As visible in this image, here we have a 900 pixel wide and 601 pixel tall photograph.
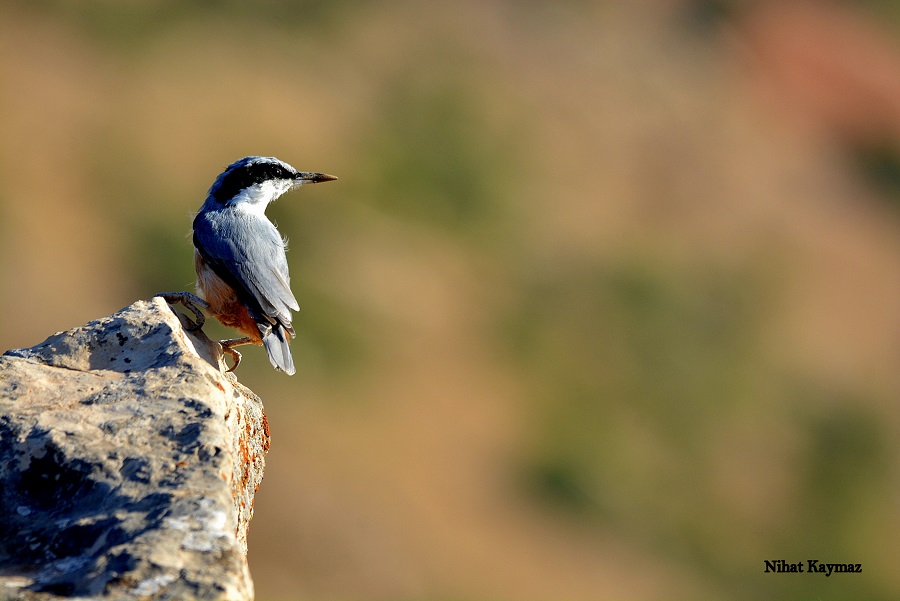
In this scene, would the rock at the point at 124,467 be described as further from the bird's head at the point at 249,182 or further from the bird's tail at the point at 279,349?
the bird's head at the point at 249,182

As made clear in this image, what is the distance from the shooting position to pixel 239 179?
7680mm

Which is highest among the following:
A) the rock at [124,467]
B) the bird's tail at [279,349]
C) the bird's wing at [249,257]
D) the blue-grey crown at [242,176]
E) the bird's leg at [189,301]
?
the blue-grey crown at [242,176]

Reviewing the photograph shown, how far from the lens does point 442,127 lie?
90.1ft

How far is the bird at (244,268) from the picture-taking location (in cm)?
650

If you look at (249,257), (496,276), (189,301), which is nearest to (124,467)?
(189,301)

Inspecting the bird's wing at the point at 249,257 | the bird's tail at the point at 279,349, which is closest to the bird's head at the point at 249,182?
the bird's wing at the point at 249,257

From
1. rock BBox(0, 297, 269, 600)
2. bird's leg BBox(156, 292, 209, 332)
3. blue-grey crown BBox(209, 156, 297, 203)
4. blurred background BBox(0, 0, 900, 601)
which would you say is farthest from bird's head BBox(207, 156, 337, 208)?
blurred background BBox(0, 0, 900, 601)

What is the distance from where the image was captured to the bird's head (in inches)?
301

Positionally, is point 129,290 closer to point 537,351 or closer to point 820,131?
point 537,351

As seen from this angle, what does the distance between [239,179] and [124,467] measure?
3.92m

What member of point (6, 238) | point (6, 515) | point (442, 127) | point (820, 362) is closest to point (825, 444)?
point (820, 362)

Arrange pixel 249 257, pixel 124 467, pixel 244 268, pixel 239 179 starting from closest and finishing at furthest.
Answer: pixel 124 467 → pixel 244 268 → pixel 249 257 → pixel 239 179

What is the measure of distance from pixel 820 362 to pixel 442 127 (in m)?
10.9

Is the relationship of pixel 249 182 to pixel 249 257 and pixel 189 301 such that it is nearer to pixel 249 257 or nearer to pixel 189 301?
pixel 249 257
